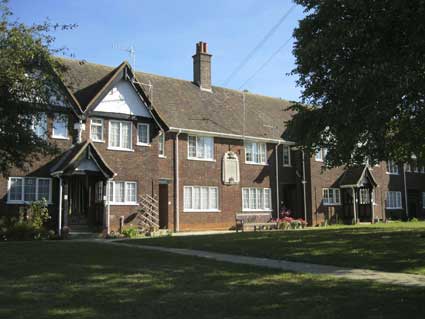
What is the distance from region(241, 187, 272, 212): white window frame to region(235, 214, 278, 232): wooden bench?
483 mm

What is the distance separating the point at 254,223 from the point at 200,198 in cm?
366

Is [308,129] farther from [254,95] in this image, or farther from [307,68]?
[254,95]

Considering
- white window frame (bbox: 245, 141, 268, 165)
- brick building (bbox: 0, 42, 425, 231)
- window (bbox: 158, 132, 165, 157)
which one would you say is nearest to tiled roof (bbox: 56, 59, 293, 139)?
brick building (bbox: 0, 42, 425, 231)

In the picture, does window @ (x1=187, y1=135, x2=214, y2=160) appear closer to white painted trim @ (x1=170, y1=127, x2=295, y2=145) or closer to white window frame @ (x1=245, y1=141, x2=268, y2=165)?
white painted trim @ (x1=170, y1=127, x2=295, y2=145)

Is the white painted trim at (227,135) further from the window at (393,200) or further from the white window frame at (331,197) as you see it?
the window at (393,200)

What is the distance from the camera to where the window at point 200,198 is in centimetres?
3164

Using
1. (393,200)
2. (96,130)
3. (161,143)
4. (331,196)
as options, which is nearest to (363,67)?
(96,130)

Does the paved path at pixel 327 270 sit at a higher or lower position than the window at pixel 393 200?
lower

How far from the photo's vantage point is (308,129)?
16.6 m

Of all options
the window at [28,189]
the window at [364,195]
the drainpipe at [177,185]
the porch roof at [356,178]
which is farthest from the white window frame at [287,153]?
the window at [28,189]

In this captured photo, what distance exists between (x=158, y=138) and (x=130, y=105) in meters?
2.69

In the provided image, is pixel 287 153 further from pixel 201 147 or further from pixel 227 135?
pixel 201 147

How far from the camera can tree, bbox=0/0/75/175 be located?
1416 centimetres

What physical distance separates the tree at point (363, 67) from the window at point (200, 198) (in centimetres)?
1656
